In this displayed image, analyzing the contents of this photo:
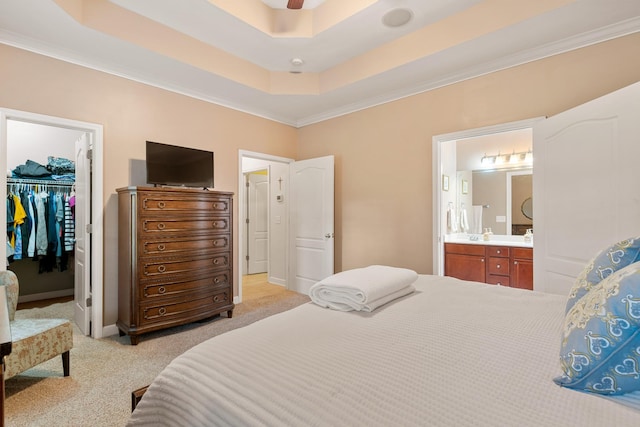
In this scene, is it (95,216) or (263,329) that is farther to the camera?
(95,216)

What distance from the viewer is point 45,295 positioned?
421 centimetres

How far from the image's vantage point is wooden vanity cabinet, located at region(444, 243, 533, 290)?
3688 mm

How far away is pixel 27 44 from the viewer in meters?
2.50

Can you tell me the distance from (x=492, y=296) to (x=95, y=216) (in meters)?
3.32

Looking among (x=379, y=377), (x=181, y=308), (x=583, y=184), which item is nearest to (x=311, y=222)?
(x=181, y=308)

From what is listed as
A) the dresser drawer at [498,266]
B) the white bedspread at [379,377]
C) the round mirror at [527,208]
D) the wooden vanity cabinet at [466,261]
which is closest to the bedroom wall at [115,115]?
the white bedspread at [379,377]

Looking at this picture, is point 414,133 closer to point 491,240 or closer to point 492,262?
point 492,262

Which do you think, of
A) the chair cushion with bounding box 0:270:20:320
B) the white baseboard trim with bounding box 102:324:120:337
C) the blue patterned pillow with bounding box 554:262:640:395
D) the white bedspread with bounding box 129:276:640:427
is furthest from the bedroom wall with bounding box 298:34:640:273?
the chair cushion with bounding box 0:270:20:320

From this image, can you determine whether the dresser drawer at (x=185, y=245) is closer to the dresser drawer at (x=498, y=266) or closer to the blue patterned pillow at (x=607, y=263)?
the blue patterned pillow at (x=607, y=263)

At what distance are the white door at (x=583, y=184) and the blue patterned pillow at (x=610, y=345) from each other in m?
1.61

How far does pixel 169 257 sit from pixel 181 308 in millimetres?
525

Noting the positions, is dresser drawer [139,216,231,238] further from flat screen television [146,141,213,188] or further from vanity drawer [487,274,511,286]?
vanity drawer [487,274,511,286]

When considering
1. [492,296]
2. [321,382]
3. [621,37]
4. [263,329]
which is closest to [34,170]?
[263,329]

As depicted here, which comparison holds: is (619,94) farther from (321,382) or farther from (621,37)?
(321,382)
